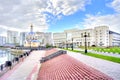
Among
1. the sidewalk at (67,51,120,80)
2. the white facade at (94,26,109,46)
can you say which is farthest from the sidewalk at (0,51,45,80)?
the white facade at (94,26,109,46)

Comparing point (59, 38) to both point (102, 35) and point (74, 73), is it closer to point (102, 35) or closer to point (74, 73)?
point (102, 35)

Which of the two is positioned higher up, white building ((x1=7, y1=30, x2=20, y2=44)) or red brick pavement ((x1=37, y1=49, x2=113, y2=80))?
white building ((x1=7, y1=30, x2=20, y2=44))

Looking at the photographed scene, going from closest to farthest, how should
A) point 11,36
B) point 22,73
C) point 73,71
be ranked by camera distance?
1. point 73,71
2. point 22,73
3. point 11,36

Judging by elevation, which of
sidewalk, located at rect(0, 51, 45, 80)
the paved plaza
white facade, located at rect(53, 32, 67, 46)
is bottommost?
sidewalk, located at rect(0, 51, 45, 80)

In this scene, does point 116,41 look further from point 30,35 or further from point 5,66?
point 5,66

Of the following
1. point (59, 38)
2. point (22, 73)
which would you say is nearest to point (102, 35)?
point (59, 38)

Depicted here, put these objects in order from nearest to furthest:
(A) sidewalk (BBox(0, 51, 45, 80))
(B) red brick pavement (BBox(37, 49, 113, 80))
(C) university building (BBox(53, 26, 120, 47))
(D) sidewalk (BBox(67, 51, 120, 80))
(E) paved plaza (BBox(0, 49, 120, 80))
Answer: (B) red brick pavement (BBox(37, 49, 113, 80))
(E) paved plaza (BBox(0, 49, 120, 80))
(D) sidewalk (BBox(67, 51, 120, 80))
(A) sidewalk (BBox(0, 51, 45, 80))
(C) university building (BBox(53, 26, 120, 47))

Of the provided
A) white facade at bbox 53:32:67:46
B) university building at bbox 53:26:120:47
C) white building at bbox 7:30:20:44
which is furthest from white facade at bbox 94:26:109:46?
white building at bbox 7:30:20:44

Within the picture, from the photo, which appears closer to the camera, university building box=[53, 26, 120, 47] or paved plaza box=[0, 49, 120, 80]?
paved plaza box=[0, 49, 120, 80]

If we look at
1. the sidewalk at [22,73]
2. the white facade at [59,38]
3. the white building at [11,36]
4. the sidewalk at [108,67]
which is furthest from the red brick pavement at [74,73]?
the white building at [11,36]

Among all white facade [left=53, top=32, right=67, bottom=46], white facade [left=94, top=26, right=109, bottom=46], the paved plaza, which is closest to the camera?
the paved plaza

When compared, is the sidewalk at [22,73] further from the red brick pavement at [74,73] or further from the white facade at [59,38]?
the white facade at [59,38]

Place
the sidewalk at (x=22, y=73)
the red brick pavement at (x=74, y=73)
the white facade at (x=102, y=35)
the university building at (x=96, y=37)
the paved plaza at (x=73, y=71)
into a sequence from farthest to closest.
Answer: the university building at (x=96, y=37) → the white facade at (x=102, y=35) → the sidewalk at (x=22, y=73) → the paved plaza at (x=73, y=71) → the red brick pavement at (x=74, y=73)

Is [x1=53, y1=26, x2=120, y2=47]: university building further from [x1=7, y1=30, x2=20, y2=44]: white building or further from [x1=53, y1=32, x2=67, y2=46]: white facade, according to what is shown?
[x1=7, y1=30, x2=20, y2=44]: white building
